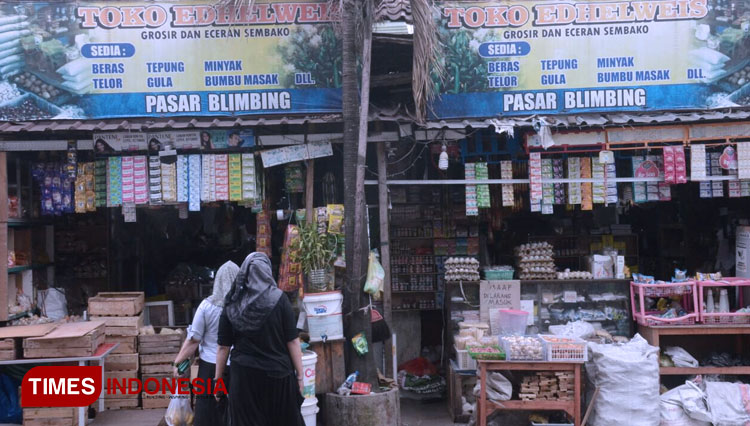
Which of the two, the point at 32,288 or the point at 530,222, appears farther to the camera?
the point at 530,222

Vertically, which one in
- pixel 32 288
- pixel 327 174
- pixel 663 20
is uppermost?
pixel 663 20

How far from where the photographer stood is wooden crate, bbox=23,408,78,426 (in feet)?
24.8

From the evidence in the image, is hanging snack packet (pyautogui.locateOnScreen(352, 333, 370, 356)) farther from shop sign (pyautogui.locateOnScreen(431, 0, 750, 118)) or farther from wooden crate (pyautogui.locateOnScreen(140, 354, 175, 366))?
shop sign (pyautogui.locateOnScreen(431, 0, 750, 118))

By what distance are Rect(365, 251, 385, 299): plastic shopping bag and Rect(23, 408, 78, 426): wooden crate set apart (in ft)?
12.1

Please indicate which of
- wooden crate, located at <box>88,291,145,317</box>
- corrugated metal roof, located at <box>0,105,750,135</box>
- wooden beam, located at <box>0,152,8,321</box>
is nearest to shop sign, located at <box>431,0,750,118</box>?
corrugated metal roof, located at <box>0,105,750,135</box>

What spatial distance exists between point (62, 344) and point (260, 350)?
11.6 ft

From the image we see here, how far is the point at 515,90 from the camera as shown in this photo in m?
9.08

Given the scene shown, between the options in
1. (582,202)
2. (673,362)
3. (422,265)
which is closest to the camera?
(673,362)

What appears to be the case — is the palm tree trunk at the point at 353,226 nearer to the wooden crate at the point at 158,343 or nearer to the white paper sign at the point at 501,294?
the white paper sign at the point at 501,294

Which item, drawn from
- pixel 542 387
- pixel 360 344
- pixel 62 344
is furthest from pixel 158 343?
pixel 542 387

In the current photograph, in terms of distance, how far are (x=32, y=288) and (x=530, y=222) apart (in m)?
7.64

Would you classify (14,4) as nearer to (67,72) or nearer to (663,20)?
(67,72)

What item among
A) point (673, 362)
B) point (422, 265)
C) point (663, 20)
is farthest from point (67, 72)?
point (673, 362)

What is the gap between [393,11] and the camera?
7.98m
